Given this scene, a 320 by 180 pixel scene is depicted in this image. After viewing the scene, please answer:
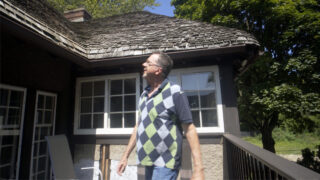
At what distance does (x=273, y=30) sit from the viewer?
908 centimetres

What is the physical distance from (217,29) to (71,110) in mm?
3976

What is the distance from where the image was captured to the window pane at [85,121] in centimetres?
429

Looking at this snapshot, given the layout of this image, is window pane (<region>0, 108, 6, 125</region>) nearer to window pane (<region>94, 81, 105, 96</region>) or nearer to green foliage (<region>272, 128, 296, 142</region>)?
window pane (<region>94, 81, 105, 96</region>)

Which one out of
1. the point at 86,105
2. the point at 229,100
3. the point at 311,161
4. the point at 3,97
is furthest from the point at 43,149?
the point at 311,161

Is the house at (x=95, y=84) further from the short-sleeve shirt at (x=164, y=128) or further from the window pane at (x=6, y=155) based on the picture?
the short-sleeve shirt at (x=164, y=128)

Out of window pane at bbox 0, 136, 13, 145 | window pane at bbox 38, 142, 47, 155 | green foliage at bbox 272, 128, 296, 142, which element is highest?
window pane at bbox 0, 136, 13, 145

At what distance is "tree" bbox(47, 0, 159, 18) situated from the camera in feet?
52.0

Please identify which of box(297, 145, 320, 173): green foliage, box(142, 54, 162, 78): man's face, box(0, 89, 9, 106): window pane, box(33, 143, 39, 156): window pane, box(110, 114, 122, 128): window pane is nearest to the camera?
box(142, 54, 162, 78): man's face

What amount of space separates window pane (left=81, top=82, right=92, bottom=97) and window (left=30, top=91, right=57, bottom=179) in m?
0.65

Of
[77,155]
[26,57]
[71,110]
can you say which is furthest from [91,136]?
[26,57]

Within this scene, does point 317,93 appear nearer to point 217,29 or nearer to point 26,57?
point 217,29

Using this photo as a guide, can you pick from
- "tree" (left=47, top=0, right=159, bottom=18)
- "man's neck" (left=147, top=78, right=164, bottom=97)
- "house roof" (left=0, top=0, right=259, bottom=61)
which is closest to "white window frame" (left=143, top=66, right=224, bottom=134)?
"house roof" (left=0, top=0, right=259, bottom=61)

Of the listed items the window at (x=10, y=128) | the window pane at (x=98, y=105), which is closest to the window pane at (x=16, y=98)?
the window at (x=10, y=128)

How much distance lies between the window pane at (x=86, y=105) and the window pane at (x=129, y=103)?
0.93 meters
